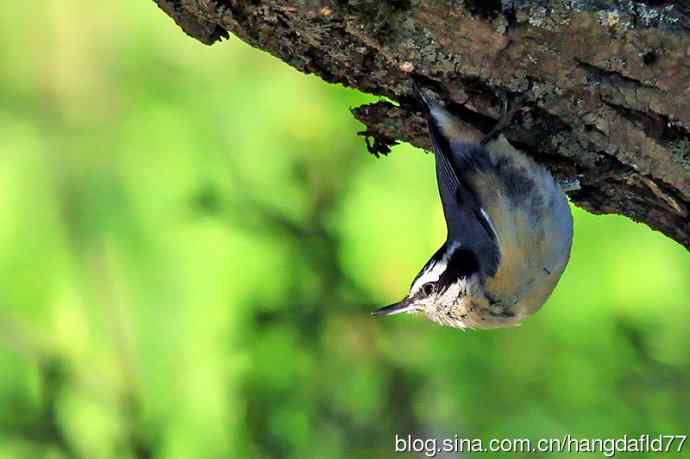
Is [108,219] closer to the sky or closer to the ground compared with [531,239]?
closer to the ground

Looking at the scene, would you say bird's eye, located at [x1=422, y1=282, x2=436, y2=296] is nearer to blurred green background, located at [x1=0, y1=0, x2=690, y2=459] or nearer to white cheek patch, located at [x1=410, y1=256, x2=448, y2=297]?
white cheek patch, located at [x1=410, y1=256, x2=448, y2=297]

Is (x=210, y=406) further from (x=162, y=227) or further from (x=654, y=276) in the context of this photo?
(x=654, y=276)

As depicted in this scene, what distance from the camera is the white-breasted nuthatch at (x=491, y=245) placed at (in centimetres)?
172

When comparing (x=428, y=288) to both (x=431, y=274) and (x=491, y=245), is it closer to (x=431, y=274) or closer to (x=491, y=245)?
(x=431, y=274)

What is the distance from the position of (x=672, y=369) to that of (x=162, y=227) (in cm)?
105

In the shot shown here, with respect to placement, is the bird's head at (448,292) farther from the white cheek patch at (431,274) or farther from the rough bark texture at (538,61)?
the rough bark texture at (538,61)

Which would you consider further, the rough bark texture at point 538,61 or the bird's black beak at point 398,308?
the bird's black beak at point 398,308

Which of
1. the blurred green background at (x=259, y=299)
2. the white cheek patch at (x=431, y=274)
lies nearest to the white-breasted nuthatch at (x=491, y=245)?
the white cheek patch at (x=431, y=274)

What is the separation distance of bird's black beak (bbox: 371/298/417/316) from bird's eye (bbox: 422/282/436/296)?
1.3 inches

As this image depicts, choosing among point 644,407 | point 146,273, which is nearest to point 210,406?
point 146,273

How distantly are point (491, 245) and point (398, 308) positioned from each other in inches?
8.6

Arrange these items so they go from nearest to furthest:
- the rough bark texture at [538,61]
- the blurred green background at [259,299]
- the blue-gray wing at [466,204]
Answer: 1. the rough bark texture at [538,61]
2. the blue-gray wing at [466,204]
3. the blurred green background at [259,299]

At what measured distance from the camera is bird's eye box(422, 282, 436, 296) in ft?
5.86

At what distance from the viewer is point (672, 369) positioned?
1.85 metres
